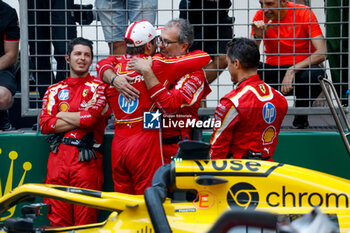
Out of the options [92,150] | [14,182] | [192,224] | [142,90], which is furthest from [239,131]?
[14,182]

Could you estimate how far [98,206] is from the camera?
327 cm

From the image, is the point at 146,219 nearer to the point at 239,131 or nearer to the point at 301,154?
the point at 239,131

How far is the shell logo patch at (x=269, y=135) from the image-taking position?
436 centimetres

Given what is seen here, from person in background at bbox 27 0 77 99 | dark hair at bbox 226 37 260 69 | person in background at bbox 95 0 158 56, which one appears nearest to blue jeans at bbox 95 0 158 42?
person in background at bbox 95 0 158 56

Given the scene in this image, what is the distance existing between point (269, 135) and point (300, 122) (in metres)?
1.76

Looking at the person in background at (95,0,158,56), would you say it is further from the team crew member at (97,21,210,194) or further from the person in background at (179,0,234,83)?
the team crew member at (97,21,210,194)

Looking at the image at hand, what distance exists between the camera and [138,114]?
502 centimetres

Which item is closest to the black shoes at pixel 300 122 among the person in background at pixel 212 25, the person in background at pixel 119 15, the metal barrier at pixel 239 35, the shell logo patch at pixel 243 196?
the metal barrier at pixel 239 35

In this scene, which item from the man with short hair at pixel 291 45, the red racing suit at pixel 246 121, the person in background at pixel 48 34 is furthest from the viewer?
the person in background at pixel 48 34

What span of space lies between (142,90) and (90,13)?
4.21 ft

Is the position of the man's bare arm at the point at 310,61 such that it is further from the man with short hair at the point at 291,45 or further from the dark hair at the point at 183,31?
the dark hair at the point at 183,31

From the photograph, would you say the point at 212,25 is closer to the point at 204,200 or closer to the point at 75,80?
the point at 75,80

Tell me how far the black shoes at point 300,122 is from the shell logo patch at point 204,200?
306 centimetres

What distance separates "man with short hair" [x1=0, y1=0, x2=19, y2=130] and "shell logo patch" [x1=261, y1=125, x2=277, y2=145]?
9.71ft
